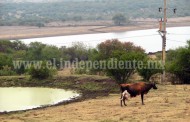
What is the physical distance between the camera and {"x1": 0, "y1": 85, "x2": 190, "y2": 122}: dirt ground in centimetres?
1634

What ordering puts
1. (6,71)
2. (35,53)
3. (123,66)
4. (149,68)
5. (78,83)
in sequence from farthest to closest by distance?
(35,53)
(6,71)
(78,83)
(149,68)
(123,66)

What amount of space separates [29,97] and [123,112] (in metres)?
11.8

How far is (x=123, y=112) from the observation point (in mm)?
17938

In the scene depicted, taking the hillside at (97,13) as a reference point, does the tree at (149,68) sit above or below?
below

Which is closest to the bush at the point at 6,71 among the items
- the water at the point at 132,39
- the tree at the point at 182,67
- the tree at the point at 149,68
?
the tree at the point at 149,68

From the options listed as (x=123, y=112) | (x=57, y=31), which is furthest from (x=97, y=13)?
(x=123, y=112)

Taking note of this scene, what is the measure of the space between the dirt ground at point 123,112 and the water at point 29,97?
13.1 feet

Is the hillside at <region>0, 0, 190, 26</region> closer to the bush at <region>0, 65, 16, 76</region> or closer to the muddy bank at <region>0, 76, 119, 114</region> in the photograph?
the bush at <region>0, 65, 16, 76</region>

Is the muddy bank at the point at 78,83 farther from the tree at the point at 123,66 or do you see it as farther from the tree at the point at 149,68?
the tree at the point at 149,68

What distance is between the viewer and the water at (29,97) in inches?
994

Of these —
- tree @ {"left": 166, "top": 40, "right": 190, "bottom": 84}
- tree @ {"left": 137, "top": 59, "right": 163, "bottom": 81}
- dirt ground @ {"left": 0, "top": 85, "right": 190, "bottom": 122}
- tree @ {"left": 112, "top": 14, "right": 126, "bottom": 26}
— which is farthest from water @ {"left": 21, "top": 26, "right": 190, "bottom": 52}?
dirt ground @ {"left": 0, "top": 85, "right": 190, "bottom": 122}

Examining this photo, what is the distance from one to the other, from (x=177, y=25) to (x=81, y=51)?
70.3 meters

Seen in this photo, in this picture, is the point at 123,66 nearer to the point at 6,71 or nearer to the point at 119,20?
the point at 6,71

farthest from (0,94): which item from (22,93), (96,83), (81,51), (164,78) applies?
(81,51)
